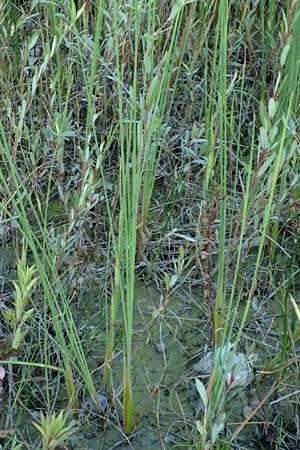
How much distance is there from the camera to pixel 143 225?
1697 millimetres

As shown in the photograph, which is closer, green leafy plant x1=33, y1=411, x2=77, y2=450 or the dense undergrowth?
green leafy plant x1=33, y1=411, x2=77, y2=450

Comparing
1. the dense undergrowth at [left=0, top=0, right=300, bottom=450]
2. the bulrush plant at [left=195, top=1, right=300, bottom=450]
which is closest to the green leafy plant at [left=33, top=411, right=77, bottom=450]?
the dense undergrowth at [left=0, top=0, right=300, bottom=450]

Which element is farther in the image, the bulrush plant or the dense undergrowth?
the dense undergrowth

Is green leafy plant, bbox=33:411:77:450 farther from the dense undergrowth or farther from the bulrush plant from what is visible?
the bulrush plant

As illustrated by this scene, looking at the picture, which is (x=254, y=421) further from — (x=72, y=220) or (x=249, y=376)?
(x=72, y=220)

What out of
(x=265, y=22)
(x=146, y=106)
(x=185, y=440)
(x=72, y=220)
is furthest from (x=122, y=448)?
(x=265, y=22)

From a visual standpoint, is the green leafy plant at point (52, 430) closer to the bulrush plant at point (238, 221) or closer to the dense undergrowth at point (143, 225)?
the dense undergrowth at point (143, 225)

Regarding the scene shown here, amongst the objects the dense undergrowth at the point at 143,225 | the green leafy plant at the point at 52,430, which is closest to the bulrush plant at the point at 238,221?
the dense undergrowth at the point at 143,225

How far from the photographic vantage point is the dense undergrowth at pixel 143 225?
1322 millimetres

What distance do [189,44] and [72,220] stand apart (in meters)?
0.77

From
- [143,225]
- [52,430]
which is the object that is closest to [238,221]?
[143,225]

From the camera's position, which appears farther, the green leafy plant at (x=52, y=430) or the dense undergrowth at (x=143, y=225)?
the dense undergrowth at (x=143, y=225)

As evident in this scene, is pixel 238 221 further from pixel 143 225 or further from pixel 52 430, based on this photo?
pixel 52 430

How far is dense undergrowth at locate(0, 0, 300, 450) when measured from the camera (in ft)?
4.34
